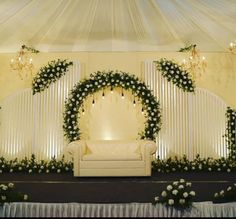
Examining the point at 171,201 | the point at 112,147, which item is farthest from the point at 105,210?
the point at 112,147

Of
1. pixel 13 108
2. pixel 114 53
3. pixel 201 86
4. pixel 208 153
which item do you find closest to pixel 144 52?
pixel 114 53

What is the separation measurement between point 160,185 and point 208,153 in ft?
9.79

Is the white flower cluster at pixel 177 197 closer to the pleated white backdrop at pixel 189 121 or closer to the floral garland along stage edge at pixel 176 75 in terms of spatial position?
the pleated white backdrop at pixel 189 121

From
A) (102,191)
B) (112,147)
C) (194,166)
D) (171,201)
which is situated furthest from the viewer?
(194,166)

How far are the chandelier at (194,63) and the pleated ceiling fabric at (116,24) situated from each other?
0.64 ft

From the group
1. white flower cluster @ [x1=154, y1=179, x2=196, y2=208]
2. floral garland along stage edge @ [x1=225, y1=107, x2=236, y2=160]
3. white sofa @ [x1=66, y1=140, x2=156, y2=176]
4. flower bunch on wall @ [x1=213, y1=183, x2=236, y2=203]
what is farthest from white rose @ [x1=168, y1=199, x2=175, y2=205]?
floral garland along stage edge @ [x1=225, y1=107, x2=236, y2=160]

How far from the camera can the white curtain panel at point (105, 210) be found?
14.6 feet

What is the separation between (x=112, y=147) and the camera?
6.84 metres

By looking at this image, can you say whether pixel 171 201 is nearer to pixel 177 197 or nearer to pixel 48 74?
pixel 177 197

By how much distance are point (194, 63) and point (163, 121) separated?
1.57 metres

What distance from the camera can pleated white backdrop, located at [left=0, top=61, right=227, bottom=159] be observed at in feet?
25.1

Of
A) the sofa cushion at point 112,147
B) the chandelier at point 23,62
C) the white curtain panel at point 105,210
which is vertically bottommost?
the white curtain panel at point 105,210

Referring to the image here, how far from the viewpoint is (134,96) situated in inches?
304

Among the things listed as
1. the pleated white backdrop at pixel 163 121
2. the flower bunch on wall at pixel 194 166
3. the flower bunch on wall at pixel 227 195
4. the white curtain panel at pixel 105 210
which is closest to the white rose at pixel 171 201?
the white curtain panel at pixel 105 210
